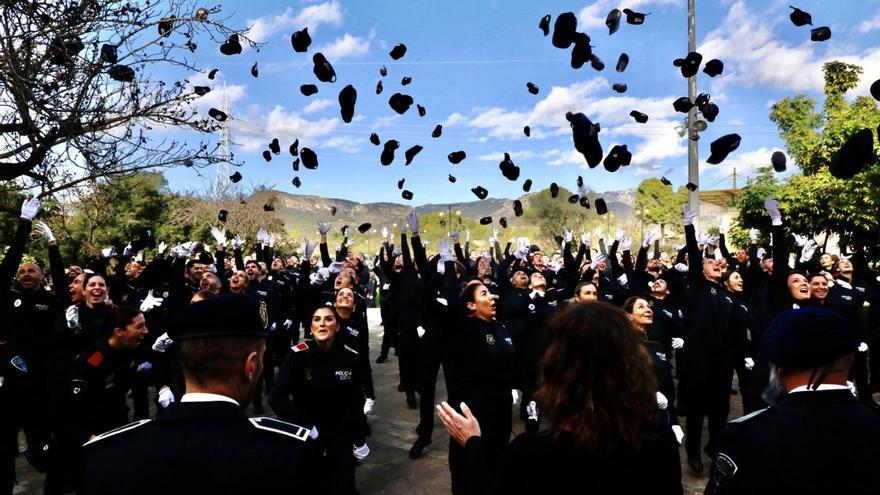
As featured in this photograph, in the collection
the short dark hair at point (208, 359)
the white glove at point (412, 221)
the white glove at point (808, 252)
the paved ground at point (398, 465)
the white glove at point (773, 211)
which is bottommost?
the paved ground at point (398, 465)

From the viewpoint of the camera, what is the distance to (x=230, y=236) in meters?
31.5

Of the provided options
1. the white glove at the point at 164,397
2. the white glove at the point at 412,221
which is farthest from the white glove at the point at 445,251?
the white glove at the point at 164,397

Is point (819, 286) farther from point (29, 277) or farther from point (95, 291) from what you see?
point (29, 277)

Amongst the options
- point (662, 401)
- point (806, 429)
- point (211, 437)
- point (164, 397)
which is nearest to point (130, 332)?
point (164, 397)

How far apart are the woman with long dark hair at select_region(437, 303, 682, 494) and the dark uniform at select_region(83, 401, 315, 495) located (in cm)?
65

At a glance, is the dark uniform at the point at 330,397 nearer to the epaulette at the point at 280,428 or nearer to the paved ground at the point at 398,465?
the paved ground at the point at 398,465

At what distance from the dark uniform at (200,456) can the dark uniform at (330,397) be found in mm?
2481

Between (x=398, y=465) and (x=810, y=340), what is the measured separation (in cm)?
447

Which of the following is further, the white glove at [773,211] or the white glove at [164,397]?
the white glove at [773,211]

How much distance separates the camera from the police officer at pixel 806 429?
1700 mm

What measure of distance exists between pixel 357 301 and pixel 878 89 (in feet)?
19.4

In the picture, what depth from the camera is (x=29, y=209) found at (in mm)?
5223

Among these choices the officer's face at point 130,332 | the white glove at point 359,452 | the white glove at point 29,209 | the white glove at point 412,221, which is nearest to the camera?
the officer's face at point 130,332

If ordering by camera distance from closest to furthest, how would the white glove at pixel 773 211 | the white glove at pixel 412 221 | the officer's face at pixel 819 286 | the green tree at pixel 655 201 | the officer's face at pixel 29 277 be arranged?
1. the white glove at pixel 773 211
2. the officer's face at pixel 819 286
3. the officer's face at pixel 29 277
4. the white glove at pixel 412 221
5. the green tree at pixel 655 201
